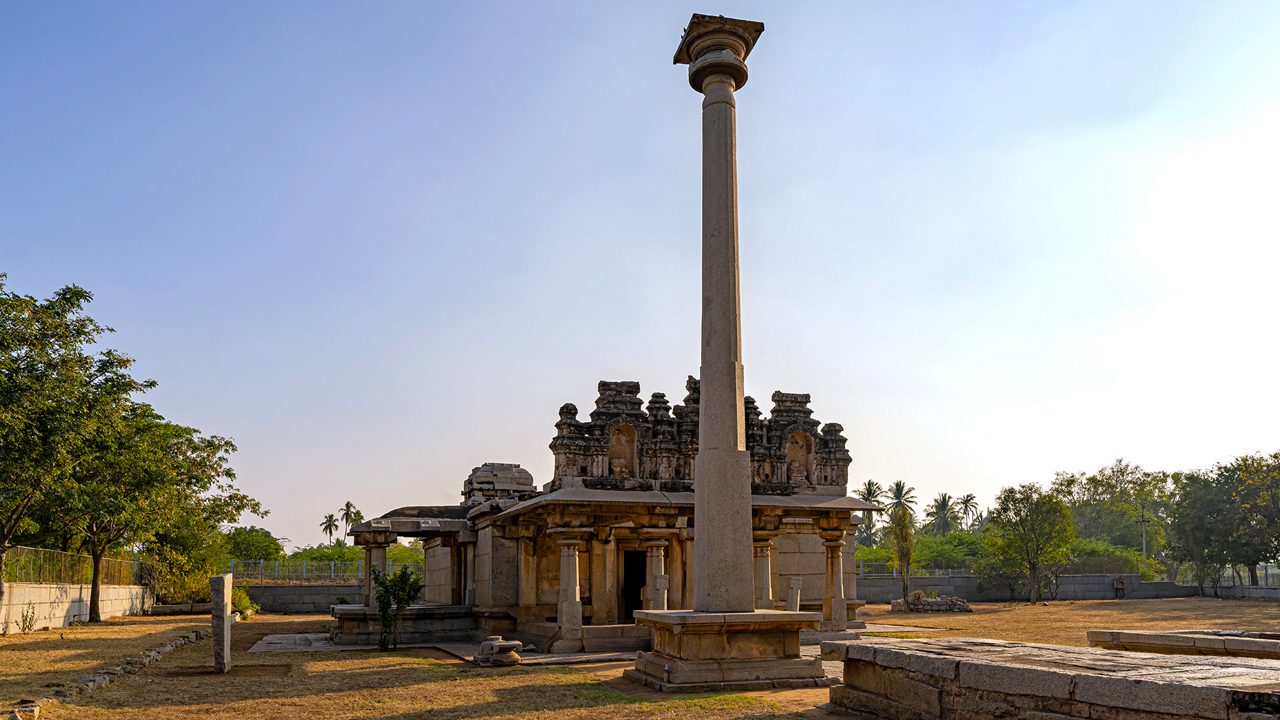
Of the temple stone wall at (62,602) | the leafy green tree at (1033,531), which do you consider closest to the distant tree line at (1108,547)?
the leafy green tree at (1033,531)

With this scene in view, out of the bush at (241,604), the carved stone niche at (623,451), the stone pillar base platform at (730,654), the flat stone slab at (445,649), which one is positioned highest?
the carved stone niche at (623,451)

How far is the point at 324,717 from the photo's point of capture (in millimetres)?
10070

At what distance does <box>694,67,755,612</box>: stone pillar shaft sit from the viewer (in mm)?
11898

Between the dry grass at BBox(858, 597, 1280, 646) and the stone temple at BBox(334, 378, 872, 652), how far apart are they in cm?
475

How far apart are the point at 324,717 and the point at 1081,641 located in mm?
18040

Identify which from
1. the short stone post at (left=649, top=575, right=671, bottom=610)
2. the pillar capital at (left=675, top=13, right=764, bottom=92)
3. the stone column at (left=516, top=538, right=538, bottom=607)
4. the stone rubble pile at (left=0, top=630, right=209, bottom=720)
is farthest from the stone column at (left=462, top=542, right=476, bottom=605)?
the pillar capital at (left=675, top=13, right=764, bottom=92)

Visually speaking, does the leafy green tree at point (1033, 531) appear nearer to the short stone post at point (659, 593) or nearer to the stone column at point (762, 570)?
the stone column at point (762, 570)

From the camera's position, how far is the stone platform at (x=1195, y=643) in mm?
9711

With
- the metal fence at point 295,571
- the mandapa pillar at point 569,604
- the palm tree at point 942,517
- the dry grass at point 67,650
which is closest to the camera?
the dry grass at point 67,650

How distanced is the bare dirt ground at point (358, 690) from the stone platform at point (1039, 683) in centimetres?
84

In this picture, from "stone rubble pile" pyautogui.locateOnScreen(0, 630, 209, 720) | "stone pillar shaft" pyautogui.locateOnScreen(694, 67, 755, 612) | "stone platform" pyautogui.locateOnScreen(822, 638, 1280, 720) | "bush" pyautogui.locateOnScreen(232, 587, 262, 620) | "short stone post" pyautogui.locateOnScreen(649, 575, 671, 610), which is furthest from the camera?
"bush" pyautogui.locateOnScreen(232, 587, 262, 620)

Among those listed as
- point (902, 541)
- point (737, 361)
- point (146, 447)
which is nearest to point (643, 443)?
point (737, 361)

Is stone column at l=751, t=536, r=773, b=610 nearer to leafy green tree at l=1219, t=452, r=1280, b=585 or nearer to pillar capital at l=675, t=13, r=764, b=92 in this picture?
pillar capital at l=675, t=13, r=764, b=92

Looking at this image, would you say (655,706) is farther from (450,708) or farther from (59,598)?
(59,598)
